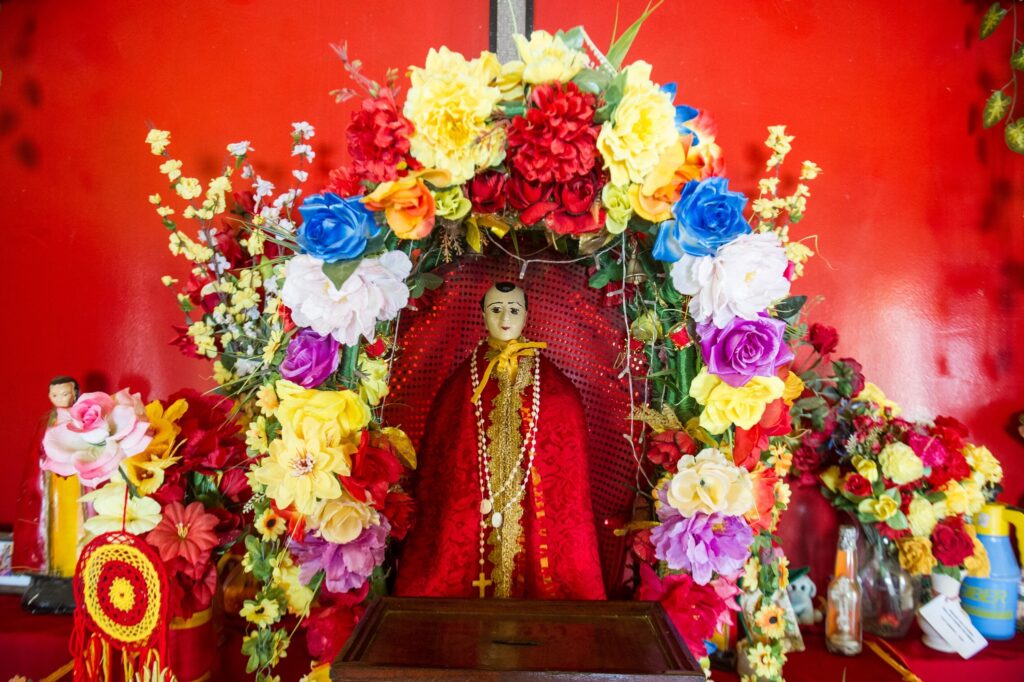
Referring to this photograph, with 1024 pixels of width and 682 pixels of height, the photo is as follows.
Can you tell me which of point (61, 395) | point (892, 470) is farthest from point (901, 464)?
point (61, 395)

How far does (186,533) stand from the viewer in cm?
139

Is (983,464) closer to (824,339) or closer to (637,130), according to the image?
(824,339)

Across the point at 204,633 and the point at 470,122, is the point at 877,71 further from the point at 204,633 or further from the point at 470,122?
the point at 204,633

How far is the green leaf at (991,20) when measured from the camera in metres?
1.96

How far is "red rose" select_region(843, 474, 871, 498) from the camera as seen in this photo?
1755mm

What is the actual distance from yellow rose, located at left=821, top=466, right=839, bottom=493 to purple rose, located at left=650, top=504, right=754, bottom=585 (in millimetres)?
615

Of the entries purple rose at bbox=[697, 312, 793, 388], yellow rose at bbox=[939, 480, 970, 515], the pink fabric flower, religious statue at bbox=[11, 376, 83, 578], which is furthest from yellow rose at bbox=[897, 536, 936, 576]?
religious statue at bbox=[11, 376, 83, 578]

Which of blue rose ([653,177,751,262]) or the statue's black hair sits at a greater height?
blue rose ([653,177,751,262])

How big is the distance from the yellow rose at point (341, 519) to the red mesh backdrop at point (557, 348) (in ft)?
1.53

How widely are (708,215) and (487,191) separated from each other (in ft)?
1.49

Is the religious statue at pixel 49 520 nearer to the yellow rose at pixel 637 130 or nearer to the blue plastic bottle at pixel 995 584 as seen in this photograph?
the yellow rose at pixel 637 130

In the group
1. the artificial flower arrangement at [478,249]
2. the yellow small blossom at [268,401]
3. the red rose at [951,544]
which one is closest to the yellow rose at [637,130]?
the artificial flower arrangement at [478,249]

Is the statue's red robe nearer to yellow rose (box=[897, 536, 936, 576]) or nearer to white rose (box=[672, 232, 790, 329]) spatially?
white rose (box=[672, 232, 790, 329])

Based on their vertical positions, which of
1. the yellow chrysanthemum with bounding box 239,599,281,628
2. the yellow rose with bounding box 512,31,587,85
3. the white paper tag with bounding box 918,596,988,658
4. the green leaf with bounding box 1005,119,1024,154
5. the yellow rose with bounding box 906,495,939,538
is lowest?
the white paper tag with bounding box 918,596,988,658
